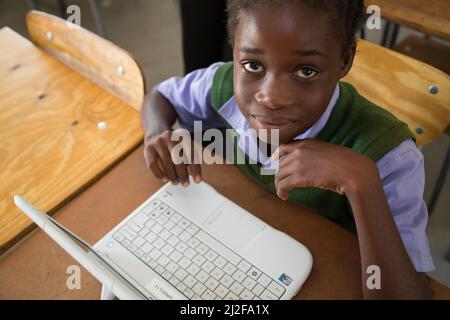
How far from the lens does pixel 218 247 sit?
2.52 feet

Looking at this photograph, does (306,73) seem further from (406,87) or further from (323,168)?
(406,87)

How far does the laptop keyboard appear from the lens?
713mm

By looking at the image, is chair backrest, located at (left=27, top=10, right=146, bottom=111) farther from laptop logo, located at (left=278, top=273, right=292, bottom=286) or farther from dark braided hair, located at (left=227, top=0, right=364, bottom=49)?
laptop logo, located at (left=278, top=273, right=292, bottom=286)

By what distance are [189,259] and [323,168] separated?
0.93 feet

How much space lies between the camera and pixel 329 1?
653 mm

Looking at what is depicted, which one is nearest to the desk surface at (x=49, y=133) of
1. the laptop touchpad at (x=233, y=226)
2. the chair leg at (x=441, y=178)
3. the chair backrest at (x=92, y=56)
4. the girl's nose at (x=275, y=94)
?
the chair backrest at (x=92, y=56)

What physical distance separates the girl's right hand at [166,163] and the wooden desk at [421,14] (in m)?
0.91

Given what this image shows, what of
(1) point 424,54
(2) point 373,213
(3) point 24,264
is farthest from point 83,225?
(1) point 424,54

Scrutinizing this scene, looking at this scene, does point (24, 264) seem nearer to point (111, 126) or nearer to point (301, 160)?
point (111, 126)

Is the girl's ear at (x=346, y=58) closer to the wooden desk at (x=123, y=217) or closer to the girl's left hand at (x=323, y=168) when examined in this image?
the girl's left hand at (x=323, y=168)

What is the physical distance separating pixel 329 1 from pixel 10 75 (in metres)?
0.92

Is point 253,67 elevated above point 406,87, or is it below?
above

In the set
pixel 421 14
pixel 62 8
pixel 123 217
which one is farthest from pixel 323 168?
pixel 62 8

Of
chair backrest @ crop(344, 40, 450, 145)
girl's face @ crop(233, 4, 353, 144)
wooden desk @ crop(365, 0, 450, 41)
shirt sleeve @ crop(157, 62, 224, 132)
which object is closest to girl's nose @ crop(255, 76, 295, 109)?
girl's face @ crop(233, 4, 353, 144)
